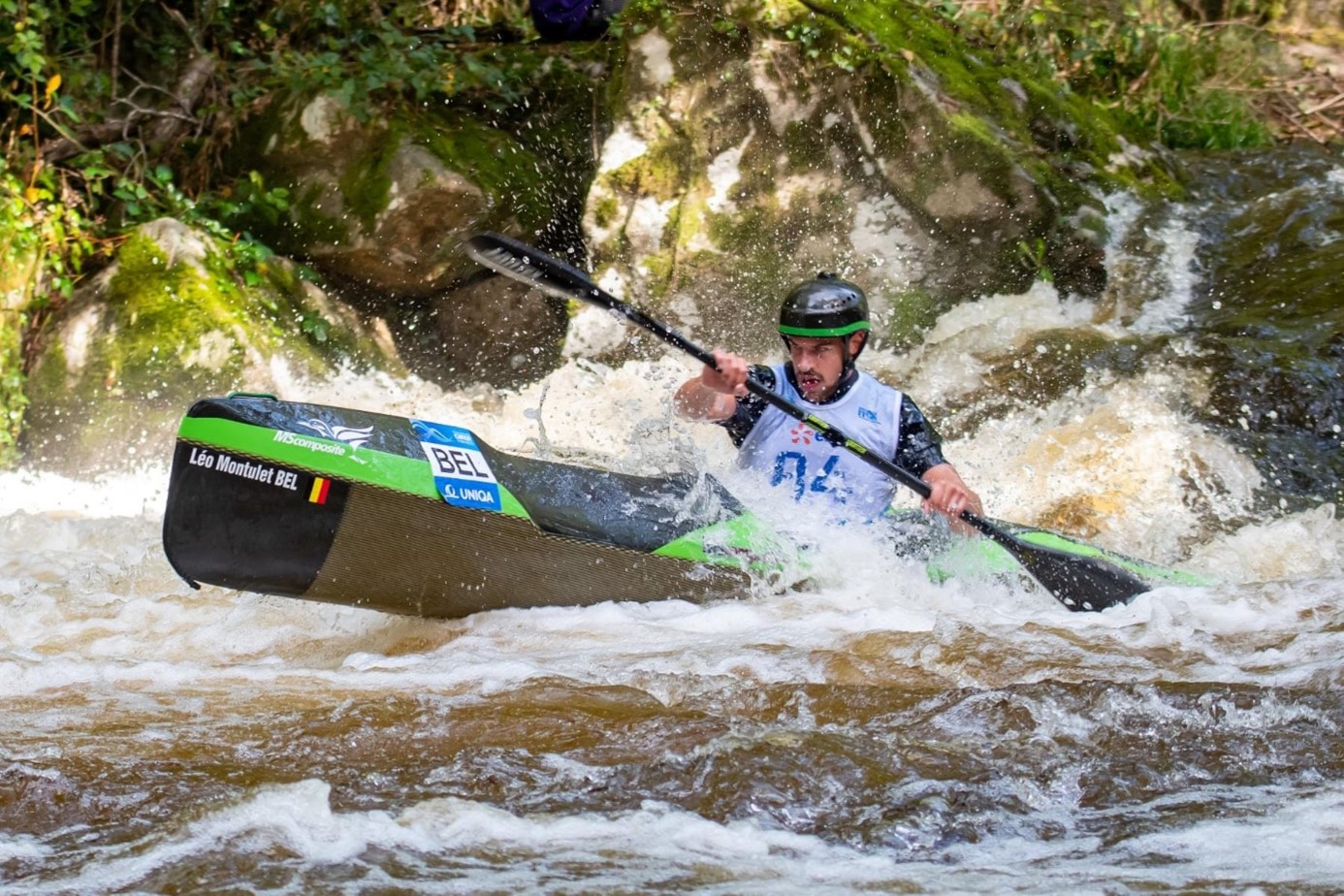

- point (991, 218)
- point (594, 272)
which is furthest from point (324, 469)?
point (991, 218)

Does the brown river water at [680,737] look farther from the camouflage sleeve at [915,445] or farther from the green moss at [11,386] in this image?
the green moss at [11,386]

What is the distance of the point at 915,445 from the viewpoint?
476 cm

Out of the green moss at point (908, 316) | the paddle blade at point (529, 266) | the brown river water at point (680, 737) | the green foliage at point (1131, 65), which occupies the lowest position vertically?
the brown river water at point (680, 737)

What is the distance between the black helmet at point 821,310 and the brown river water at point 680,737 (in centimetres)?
55

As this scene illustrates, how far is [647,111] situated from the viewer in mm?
7512

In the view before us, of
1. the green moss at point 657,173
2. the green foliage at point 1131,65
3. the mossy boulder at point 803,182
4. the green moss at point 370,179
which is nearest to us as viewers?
the green moss at point 370,179

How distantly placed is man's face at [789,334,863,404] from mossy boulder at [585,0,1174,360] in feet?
A: 8.76

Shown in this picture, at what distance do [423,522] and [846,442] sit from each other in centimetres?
136

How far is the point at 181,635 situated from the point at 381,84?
3983mm

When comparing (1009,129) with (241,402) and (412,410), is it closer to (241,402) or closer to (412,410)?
(412,410)

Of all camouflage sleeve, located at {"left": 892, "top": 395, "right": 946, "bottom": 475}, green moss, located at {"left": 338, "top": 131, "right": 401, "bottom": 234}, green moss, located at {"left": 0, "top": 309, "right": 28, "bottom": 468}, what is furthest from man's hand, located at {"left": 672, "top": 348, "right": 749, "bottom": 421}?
green moss, located at {"left": 0, "top": 309, "right": 28, "bottom": 468}

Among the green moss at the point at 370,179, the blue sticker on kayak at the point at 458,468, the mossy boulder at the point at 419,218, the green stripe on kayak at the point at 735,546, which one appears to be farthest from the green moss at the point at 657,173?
the blue sticker on kayak at the point at 458,468

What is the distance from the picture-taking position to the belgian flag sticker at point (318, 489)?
3760 mm

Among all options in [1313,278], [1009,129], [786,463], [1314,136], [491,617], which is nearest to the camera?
[491,617]
